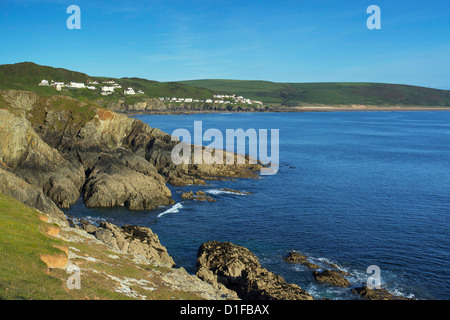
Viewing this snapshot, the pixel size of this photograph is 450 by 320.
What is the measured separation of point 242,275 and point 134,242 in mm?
11684

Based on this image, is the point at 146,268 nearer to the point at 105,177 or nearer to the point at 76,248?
the point at 76,248

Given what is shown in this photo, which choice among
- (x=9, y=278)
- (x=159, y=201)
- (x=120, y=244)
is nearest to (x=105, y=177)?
(x=159, y=201)

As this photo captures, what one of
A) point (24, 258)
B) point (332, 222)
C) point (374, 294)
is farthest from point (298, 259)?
point (24, 258)

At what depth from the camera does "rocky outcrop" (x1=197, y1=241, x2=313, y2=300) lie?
31.1 m

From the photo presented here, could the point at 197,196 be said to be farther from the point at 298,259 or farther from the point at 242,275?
the point at 242,275

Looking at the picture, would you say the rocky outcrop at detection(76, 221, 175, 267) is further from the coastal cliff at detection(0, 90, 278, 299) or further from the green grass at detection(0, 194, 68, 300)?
the green grass at detection(0, 194, 68, 300)

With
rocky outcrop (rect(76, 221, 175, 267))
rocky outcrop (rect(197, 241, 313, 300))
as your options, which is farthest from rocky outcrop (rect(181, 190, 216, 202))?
rocky outcrop (rect(197, 241, 313, 300))

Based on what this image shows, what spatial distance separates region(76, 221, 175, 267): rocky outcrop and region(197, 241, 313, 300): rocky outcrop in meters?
3.93

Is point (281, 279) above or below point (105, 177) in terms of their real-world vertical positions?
below

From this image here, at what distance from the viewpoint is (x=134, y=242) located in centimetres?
3750

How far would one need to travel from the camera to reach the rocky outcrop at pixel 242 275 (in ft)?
102

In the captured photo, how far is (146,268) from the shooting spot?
97.7 ft

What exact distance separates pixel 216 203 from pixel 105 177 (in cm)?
1848

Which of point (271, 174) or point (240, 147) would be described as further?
point (240, 147)
